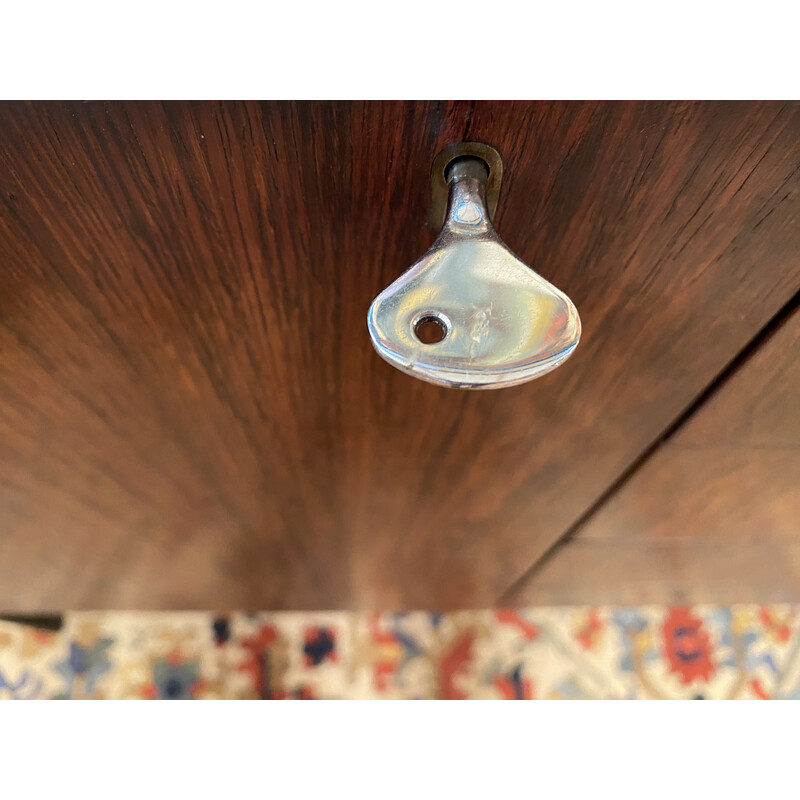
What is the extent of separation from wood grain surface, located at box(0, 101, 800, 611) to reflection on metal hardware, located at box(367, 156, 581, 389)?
1.1 inches

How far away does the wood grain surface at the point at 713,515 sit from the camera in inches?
8.8

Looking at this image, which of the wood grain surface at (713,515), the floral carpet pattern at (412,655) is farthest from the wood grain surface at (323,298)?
the floral carpet pattern at (412,655)

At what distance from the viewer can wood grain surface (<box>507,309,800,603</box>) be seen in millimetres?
224

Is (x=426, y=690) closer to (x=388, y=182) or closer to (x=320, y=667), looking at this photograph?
(x=320, y=667)

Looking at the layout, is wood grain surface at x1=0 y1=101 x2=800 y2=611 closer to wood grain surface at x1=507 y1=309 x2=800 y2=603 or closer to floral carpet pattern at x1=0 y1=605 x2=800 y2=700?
wood grain surface at x1=507 y1=309 x2=800 y2=603

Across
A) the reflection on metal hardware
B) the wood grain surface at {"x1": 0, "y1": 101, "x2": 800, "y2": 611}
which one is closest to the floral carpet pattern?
the wood grain surface at {"x1": 0, "y1": 101, "x2": 800, "y2": 611}

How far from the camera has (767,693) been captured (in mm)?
542

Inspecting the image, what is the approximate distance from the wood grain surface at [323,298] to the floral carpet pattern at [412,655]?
0.24 m

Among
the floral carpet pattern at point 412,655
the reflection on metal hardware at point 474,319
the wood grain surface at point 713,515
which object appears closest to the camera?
the reflection on metal hardware at point 474,319

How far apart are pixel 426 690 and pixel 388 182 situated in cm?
49

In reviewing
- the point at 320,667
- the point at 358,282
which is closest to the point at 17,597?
the point at 320,667

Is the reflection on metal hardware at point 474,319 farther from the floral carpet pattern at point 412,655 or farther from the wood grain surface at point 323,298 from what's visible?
the floral carpet pattern at point 412,655

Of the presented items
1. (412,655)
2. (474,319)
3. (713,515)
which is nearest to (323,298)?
(474,319)

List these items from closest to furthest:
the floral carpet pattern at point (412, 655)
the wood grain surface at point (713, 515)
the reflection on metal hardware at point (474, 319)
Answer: the reflection on metal hardware at point (474, 319) → the wood grain surface at point (713, 515) → the floral carpet pattern at point (412, 655)
